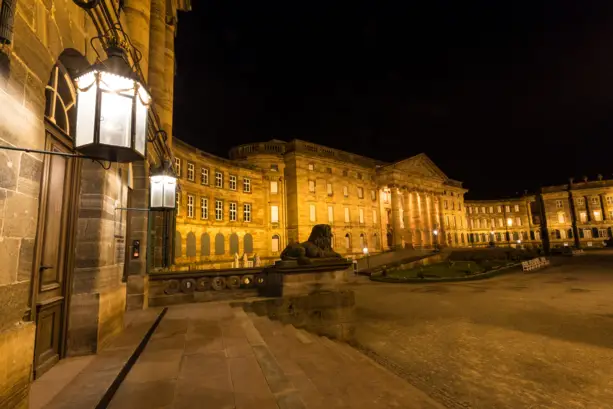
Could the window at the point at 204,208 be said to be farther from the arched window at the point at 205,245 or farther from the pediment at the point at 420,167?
the pediment at the point at 420,167

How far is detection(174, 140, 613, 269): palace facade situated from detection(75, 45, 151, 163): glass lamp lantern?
22567mm

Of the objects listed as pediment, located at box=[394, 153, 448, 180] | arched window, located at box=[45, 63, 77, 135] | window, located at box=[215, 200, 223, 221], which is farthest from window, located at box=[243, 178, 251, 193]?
arched window, located at box=[45, 63, 77, 135]

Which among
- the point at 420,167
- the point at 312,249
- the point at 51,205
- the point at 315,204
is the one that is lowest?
the point at 312,249

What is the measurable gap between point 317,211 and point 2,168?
3430cm

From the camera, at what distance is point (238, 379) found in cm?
361

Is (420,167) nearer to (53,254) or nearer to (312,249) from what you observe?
(312,249)

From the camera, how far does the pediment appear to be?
4559cm

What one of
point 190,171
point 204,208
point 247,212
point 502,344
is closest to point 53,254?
point 502,344

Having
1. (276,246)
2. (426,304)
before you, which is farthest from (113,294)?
(276,246)

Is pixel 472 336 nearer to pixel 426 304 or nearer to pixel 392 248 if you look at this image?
pixel 426 304

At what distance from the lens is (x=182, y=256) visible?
80.9 feet

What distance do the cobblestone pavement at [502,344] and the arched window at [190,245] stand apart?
17.4 metres

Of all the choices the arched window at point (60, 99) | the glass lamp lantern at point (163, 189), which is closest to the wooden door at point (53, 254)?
the arched window at point (60, 99)

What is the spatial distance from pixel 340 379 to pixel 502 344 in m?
5.31
